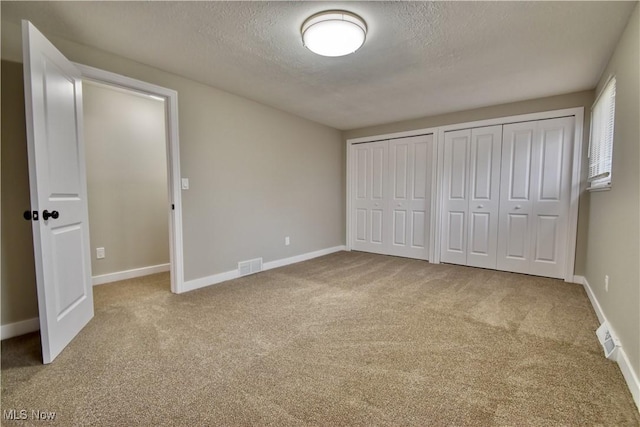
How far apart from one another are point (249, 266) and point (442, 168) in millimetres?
3066

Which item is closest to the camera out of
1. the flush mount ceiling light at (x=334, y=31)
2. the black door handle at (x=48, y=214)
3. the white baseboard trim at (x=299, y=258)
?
the black door handle at (x=48, y=214)

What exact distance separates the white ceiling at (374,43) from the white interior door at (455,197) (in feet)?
2.58

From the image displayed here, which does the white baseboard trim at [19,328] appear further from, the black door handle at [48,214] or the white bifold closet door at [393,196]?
the white bifold closet door at [393,196]

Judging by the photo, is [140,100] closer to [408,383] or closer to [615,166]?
[408,383]

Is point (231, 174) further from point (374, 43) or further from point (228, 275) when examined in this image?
point (374, 43)

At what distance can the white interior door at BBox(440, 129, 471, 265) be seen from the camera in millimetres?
3957

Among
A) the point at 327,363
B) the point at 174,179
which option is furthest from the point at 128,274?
the point at 327,363

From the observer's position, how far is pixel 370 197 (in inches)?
193

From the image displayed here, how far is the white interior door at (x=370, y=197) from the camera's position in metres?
4.74

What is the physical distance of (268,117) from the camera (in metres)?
3.77

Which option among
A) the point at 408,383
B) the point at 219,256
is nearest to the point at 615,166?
the point at 408,383

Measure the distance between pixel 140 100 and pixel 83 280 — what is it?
2.44 meters

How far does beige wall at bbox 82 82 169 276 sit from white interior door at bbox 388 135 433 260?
345 cm

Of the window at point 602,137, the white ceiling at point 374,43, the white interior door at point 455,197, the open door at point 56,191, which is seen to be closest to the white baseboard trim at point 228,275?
the open door at point 56,191
